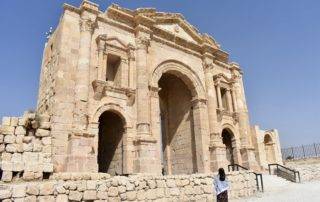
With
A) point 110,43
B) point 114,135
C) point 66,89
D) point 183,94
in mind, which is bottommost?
point 114,135

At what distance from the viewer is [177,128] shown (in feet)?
63.6

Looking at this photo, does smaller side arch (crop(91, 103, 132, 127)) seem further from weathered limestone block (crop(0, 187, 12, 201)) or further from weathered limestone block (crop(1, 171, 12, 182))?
weathered limestone block (crop(0, 187, 12, 201))

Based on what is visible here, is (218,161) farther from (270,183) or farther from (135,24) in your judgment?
(135,24)

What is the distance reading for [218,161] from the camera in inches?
642

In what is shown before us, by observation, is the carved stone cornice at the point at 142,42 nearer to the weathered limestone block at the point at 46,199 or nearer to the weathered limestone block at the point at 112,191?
the weathered limestone block at the point at 112,191

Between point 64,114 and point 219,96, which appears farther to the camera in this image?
point 219,96

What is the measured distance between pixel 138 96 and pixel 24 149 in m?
6.15

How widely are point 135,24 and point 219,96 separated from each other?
767cm

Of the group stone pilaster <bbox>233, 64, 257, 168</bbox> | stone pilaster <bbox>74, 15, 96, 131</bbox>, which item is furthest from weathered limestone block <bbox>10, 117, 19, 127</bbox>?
stone pilaster <bbox>233, 64, 257, 168</bbox>

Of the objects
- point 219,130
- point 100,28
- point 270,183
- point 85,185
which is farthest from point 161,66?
point 85,185

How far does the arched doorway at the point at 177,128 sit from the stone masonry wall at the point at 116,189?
7.55 meters

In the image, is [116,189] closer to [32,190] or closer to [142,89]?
[32,190]

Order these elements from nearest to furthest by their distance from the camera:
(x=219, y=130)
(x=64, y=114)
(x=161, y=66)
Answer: (x=64, y=114)
(x=161, y=66)
(x=219, y=130)

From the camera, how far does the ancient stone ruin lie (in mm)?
8734
